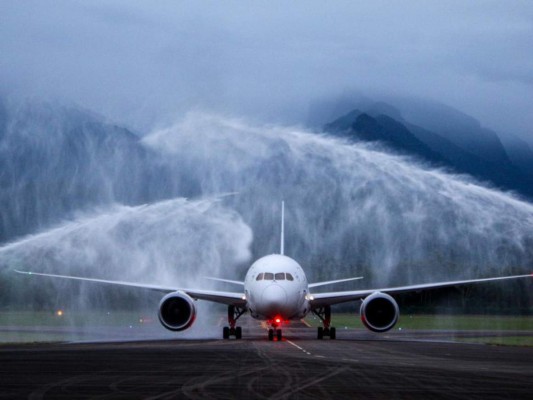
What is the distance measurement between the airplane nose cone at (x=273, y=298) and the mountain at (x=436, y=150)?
3656 inches

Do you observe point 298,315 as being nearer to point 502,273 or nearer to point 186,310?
Answer: point 186,310

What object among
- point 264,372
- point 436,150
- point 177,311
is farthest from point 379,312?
point 436,150

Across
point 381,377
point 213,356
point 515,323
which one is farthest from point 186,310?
point 381,377

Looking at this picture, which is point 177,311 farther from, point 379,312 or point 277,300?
point 379,312

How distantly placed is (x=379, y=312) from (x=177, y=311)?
9676 mm

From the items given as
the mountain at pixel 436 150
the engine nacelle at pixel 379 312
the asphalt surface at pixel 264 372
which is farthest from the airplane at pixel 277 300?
the mountain at pixel 436 150

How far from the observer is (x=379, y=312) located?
47469 mm

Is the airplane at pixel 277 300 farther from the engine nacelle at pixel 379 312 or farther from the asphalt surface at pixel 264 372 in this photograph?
the asphalt surface at pixel 264 372

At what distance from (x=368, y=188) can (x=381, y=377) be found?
40918mm

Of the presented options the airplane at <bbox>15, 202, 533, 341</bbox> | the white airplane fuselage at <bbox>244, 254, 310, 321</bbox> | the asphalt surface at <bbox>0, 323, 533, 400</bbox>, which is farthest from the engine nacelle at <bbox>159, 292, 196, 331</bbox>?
the asphalt surface at <bbox>0, 323, 533, 400</bbox>

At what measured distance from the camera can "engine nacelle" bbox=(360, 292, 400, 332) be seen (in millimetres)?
46969

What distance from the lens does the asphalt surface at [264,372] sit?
1900cm

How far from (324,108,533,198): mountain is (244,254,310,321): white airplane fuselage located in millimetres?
90410

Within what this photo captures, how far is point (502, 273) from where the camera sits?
52969 millimetres
